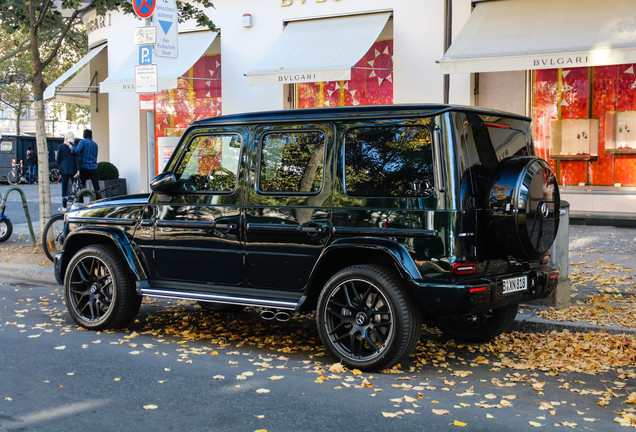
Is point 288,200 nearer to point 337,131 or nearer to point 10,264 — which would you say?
point 337,131

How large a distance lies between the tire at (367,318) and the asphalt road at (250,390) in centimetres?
17

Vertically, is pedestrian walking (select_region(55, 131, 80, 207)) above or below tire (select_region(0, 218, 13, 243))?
above

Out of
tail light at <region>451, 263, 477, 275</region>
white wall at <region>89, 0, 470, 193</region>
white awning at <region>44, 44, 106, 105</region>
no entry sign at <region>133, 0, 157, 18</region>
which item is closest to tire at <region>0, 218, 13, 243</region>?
no entry sign at <region>133, 0, 157, 18</region>

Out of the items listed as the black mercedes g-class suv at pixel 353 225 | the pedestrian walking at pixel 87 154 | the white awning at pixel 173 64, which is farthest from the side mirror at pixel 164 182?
the pedestrian walking at pixel 87 154

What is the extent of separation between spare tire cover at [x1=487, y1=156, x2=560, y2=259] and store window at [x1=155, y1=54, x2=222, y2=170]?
1358 cm

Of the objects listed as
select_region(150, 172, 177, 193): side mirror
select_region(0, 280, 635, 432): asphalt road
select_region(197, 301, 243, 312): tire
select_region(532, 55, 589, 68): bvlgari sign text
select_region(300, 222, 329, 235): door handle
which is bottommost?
select_region(0, 280, 635, 432): asphalt road

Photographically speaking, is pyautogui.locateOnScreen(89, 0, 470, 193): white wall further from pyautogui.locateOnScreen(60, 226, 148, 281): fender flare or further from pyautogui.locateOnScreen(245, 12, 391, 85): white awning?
pyautogui.locateOnScreen(60, 226, 148, 281): fender flare

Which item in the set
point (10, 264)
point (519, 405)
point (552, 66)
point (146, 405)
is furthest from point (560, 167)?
point (146, 405)

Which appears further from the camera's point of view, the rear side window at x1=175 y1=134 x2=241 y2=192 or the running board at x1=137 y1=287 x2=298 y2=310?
the rear side window at x1=175 y1=134 x2=241 y2=192

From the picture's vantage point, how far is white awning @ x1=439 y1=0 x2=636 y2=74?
12.5 m

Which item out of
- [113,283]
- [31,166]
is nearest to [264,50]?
[113,283]

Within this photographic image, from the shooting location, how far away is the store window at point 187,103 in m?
18.8

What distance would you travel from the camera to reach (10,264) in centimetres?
1100

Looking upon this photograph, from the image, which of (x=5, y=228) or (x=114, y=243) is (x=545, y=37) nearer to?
(x=114, y=243)
